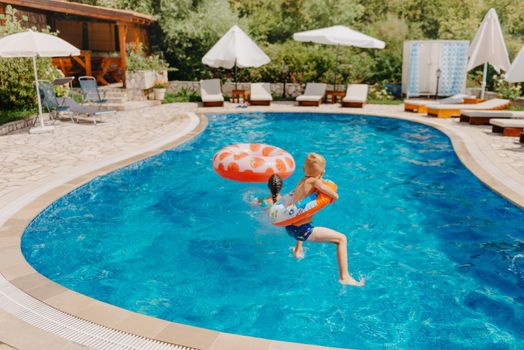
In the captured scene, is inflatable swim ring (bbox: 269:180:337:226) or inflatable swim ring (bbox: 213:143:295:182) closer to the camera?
inflatable swim ring (bbox: 269:180:337:226)

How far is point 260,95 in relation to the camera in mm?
19250

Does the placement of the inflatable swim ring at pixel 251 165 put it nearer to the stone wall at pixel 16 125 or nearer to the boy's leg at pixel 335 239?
the boy's leg at pixel 335 239

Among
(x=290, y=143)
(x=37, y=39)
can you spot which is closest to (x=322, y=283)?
(x=290, y=143)

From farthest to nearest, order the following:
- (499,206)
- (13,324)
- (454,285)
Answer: (499,206), (454,285), (13,324)

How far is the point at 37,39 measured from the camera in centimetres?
1149

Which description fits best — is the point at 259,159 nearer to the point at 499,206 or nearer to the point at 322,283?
the point at 322,283

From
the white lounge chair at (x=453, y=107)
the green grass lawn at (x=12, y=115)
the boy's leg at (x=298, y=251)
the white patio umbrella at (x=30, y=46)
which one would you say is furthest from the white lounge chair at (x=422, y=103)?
the green grass lawn at (x=12, y=115)

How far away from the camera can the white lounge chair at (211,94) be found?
730 inches

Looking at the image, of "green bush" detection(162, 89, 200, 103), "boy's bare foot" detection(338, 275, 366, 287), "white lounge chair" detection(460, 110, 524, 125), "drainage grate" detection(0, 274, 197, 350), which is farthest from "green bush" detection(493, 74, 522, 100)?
"drainage grate" detection(0, 274, 197, 350)

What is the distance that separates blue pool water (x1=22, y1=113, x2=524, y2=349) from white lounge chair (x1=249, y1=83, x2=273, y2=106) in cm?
911

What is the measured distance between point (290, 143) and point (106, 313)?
31.6ft

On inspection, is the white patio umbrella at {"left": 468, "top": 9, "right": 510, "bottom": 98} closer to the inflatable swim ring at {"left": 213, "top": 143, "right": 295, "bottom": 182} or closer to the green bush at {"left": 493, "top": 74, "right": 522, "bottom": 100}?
the green bush at {"left": 493, "top": 74, "right": 522, "bottom": 100}

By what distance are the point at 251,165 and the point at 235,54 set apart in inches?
453

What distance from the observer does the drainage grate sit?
11.9 feet
